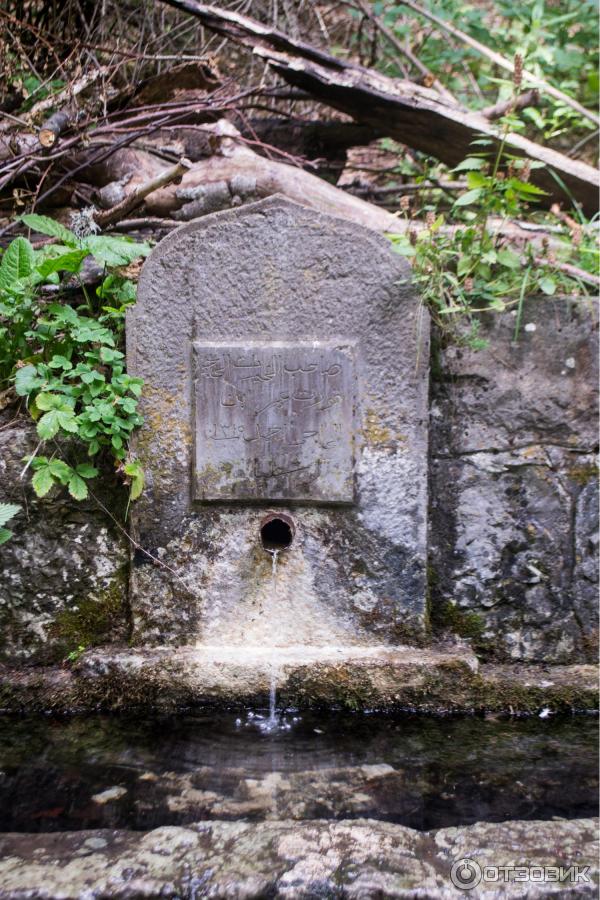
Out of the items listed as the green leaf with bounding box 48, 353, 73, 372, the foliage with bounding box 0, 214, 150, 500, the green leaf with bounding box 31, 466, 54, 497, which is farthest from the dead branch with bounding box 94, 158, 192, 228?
the green leaf with bounding box 31, 466, 54, 497

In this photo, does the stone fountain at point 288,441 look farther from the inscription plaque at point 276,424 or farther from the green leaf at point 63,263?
the green leaf at point 63,263

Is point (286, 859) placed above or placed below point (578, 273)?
below

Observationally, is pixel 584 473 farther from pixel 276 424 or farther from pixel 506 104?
pixel 506 104

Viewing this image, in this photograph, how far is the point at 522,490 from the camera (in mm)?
→ 2316

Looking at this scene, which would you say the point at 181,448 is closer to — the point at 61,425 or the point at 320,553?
the point at 61,425

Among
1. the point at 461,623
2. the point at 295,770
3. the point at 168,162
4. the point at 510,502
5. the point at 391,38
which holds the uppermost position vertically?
the point at 391,38

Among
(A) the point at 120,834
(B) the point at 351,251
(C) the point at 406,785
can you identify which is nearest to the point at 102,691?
(A) the point at 120,834

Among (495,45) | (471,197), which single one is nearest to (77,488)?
(471,197)

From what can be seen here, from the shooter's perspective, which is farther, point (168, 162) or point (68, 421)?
point (168, 162)

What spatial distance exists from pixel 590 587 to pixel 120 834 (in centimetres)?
168

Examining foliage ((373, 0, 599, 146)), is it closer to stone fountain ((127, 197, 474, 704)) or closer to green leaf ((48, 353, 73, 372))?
stone fountain ((127, 197, 474, 704))

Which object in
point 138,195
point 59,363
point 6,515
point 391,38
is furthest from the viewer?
point 391,38

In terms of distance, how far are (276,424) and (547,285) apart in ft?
3.36

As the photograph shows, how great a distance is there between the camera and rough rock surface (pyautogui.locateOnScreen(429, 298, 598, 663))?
2301 mm
